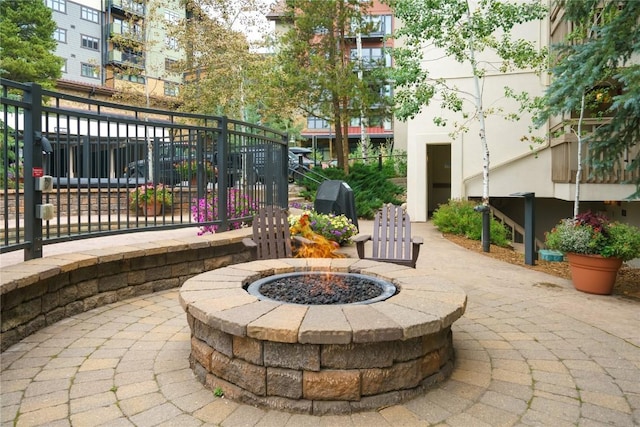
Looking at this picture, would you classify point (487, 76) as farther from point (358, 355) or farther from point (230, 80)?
point (358, 355)

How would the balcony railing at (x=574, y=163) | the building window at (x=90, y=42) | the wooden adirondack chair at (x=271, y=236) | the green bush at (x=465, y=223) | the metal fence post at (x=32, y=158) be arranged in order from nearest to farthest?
the metal fence post at (x=32, y=158), the wooden adirondack chair at (x=271, y=236), the balcony railing at (x=574, y=163), the green bush at (x=465, y=223), the building window at (x=90, y=42)

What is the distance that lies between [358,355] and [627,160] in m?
8.18

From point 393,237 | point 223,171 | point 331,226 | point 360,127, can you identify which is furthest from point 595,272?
point 360,127

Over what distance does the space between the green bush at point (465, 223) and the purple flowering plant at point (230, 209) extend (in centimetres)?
520

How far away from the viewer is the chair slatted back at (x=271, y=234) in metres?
5.18

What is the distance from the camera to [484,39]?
340 inches

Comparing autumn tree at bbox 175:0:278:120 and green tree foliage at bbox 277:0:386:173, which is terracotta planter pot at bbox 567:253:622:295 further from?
autumn tree at bbox 175:0:278:120

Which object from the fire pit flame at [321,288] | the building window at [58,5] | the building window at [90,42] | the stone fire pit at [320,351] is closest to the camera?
the stone fire pit at [320,351]

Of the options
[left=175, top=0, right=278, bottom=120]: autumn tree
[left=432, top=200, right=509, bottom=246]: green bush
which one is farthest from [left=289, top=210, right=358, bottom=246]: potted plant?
[left=175, top=0, right=278, bottom=120]: autumn tree

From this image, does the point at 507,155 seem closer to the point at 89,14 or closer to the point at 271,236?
the point at 271,236

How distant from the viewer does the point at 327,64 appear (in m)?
13.8

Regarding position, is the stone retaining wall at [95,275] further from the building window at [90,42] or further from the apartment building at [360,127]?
the building window at [90,42]

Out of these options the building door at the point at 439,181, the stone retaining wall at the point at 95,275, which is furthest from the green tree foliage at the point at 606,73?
the building door at the point at 439,181

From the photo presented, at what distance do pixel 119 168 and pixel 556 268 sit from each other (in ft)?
21.0
